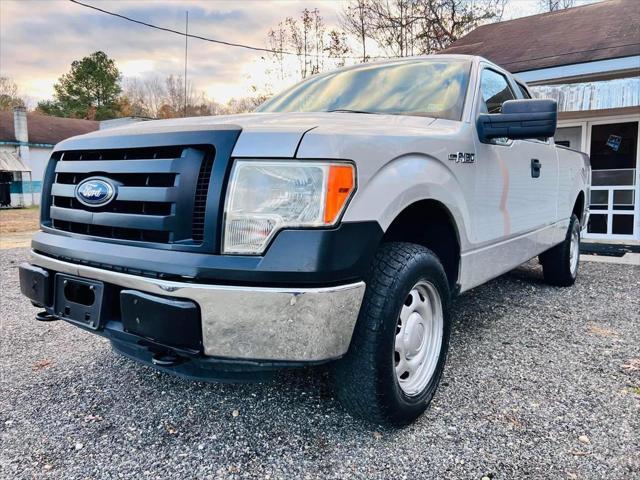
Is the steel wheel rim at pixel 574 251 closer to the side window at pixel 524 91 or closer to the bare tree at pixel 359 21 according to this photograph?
the side window at pixel 524 91

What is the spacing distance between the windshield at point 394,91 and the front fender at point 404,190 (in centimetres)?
57

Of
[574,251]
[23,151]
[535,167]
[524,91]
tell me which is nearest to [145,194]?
[535,167]

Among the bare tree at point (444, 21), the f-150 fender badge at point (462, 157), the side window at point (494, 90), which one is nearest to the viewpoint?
the f-150 fender badge at point (462, 157)

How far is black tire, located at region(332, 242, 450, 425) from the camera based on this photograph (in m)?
2.01

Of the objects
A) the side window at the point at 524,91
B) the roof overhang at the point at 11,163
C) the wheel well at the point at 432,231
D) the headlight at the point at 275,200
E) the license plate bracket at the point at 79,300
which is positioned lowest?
the license plate bracket at the point at 79,300

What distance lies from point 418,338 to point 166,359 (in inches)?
45.9

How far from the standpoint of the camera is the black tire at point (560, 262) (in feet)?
16.6

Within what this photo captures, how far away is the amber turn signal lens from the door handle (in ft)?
7.89

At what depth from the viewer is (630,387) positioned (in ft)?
9.02

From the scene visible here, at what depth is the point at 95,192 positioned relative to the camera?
2.20 meters

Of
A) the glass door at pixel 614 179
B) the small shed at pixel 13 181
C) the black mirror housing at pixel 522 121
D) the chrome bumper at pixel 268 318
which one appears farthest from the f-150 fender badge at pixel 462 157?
the small shed at pixel 13 181

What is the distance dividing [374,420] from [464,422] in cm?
52

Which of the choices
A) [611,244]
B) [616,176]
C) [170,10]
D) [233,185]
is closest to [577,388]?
[233,185]

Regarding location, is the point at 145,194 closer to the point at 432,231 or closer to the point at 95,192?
the point at 95,192
